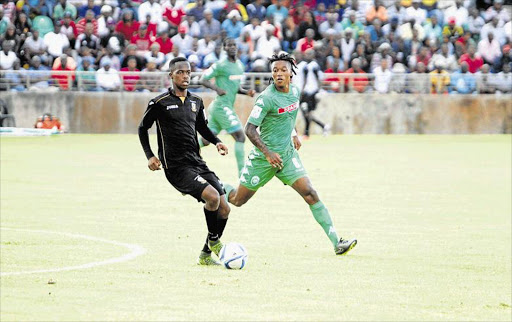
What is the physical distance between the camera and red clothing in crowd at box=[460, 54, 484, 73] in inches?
1297

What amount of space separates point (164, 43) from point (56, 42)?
2.77 meters

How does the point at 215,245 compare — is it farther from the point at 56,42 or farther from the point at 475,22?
the point at 475,22

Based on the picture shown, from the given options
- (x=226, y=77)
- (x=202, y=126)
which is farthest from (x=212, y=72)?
Result: (x=202, y=126)

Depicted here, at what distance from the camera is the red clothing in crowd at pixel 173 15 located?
32.9 m

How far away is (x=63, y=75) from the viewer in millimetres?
31781

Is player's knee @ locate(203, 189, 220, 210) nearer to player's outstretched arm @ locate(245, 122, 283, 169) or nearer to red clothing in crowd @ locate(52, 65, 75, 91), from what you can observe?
player's outstretched arm @ locate(245, 122, 283, 169)

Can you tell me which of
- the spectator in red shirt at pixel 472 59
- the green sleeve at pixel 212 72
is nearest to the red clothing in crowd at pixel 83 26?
the spectator in red shirt at pixel 472 59

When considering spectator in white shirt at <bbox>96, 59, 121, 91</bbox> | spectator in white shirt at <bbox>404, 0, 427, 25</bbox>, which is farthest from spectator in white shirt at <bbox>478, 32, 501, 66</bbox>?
spectator in white shirt at <bbox>96, 59, 121, 91</bbox>

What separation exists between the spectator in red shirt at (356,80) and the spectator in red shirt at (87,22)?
22.0 feet

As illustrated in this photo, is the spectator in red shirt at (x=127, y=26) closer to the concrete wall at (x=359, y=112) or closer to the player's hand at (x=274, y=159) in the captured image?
the concrete wall at (x=359, y=112)

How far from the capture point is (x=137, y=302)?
923 cm

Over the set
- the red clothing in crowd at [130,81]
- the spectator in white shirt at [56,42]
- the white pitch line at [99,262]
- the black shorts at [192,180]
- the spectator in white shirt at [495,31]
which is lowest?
the red clothing in crowd at [130,81]

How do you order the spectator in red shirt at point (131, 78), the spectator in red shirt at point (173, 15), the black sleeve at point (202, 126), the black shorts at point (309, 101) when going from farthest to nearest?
the spectator in red shirt at point (173, 15), the spectator in red shirt at point (131, 78), the black shorts at point (309, 101), the black sleeve at point (202, 126)

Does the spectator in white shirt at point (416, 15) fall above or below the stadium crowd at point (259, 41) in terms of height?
above
